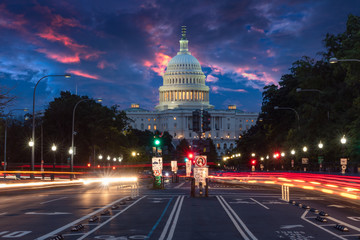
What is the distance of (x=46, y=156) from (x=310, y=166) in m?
45.7

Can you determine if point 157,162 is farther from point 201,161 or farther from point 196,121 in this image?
point 196,121

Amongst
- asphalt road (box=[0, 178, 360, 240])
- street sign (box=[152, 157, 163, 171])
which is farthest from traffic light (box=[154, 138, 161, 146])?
asphalt road (box=[0, 178, 360, 240])

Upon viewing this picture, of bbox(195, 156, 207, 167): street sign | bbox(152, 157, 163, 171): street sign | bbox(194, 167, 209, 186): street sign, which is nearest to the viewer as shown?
bbox(194, 167, 209, 186): street sign

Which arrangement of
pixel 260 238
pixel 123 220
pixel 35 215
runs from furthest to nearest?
pixel 35 215
pixel 123 220
pixel 260 238

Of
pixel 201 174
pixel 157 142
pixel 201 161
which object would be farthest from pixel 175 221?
pixel 157 142

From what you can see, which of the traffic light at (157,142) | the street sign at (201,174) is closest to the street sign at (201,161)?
the street sign at (201,174)

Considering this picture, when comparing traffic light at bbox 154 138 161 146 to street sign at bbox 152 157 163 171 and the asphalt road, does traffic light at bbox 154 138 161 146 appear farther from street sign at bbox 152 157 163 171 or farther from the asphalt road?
the asphalt road

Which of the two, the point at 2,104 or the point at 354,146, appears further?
the point at 354,146

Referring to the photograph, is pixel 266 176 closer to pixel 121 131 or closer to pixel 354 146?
pixel 354 146

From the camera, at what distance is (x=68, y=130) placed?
99.9 m

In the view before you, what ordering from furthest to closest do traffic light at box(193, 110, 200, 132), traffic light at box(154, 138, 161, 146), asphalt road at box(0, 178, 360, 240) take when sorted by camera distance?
traffic light at box(154, 138, 161, 146) → traffic light at box(193, 110, 200, 132) → asphalt road at box(0, 178, 360, 240)

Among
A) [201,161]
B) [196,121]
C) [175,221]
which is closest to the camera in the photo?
[175,221]

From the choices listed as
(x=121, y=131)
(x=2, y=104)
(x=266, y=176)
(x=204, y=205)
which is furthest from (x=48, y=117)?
(x=204, y=205)

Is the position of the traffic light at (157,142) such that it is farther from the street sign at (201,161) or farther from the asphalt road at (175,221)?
the asphalt road at (175,221)
